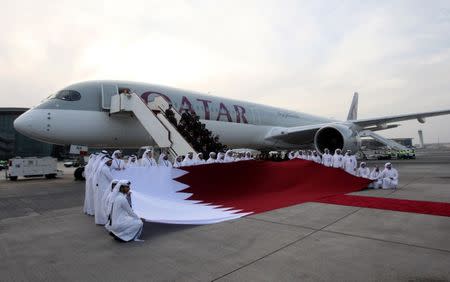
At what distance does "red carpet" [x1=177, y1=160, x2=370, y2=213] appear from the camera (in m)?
8.16

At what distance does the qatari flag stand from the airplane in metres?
5.84

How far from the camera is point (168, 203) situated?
7.06m

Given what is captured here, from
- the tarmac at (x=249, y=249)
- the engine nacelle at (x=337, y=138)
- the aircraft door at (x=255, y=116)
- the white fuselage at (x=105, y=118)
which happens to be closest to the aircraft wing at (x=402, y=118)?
the engine nacelle at (x=337, y=138)

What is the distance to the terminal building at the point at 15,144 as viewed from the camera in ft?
183

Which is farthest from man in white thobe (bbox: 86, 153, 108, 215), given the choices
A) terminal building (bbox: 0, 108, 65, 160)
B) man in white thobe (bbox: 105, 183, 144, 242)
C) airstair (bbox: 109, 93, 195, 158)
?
terminal building (bbox: 0, 108, 65, 160)

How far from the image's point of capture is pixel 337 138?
58.0 ft

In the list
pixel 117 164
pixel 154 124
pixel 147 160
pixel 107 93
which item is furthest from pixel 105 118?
pixel 117 164

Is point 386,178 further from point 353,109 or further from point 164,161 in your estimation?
point 353,109

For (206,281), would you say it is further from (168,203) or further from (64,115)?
(64,115)

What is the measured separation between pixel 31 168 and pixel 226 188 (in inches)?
553

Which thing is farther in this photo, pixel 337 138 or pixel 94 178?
pixel 337 138

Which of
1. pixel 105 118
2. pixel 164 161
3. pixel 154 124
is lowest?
pixel 164 161

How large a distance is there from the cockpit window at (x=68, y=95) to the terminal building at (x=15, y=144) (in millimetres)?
48143

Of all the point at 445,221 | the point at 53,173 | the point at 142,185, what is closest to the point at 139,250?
the point at 142,185
